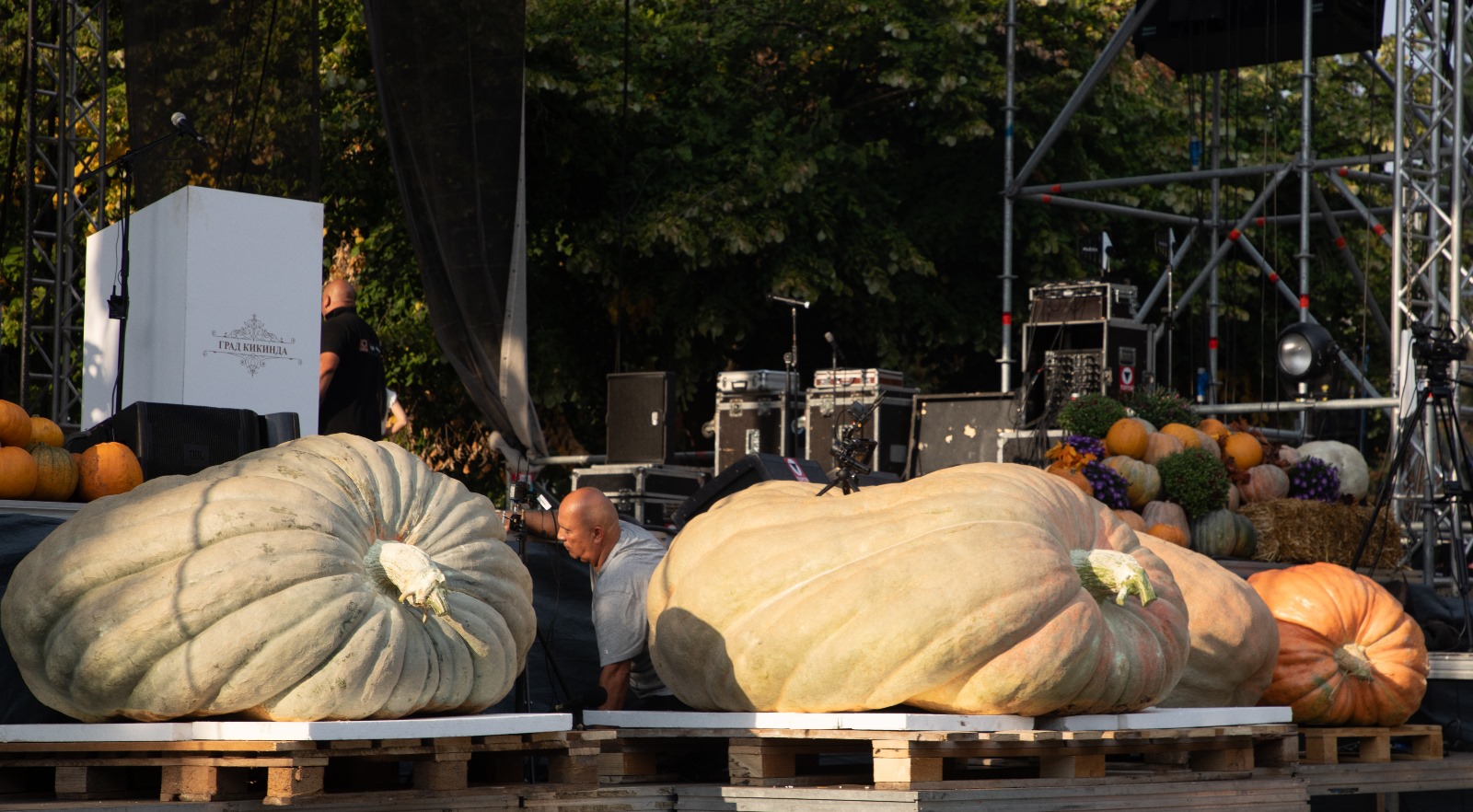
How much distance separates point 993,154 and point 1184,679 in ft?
42.7

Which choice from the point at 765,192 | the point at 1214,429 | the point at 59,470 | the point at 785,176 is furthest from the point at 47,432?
the point at 785,176

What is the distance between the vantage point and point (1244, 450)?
10.5 meters

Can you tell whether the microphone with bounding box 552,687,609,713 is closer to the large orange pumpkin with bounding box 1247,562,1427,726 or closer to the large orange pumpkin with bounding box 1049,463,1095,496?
the large orange pumpkin with bounding box 1247,562,1427,726

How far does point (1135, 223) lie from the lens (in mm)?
18453

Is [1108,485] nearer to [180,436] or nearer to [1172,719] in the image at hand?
[1172,719]

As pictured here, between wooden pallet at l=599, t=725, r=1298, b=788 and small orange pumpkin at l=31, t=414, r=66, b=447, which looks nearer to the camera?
wooden pallet at l=599, t=725, r=1298, b=788

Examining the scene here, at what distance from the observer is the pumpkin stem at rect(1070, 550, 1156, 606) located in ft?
15.1

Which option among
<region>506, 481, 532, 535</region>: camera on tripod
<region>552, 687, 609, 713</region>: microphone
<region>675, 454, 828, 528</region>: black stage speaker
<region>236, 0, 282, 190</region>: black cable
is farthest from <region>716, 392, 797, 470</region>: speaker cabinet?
<region>552, 687, 609, 713</region>: microphone

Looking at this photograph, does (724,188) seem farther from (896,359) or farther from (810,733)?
(810,733)

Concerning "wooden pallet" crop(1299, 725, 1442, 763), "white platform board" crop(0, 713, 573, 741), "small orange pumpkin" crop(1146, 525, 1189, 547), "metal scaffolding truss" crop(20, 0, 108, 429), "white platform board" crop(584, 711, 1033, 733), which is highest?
"metal scaffolding truss" crop(20, 0, 108, 429)

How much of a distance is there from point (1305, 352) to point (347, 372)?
647cm

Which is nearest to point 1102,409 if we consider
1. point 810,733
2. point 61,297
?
point 810,733

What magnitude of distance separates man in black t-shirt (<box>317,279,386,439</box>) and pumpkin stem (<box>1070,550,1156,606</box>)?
4.30 meters

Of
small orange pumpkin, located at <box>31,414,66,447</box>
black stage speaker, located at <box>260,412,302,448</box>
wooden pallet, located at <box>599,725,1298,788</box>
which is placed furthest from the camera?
small orange pumpkin, located at <box>31,414,66,447</box>
